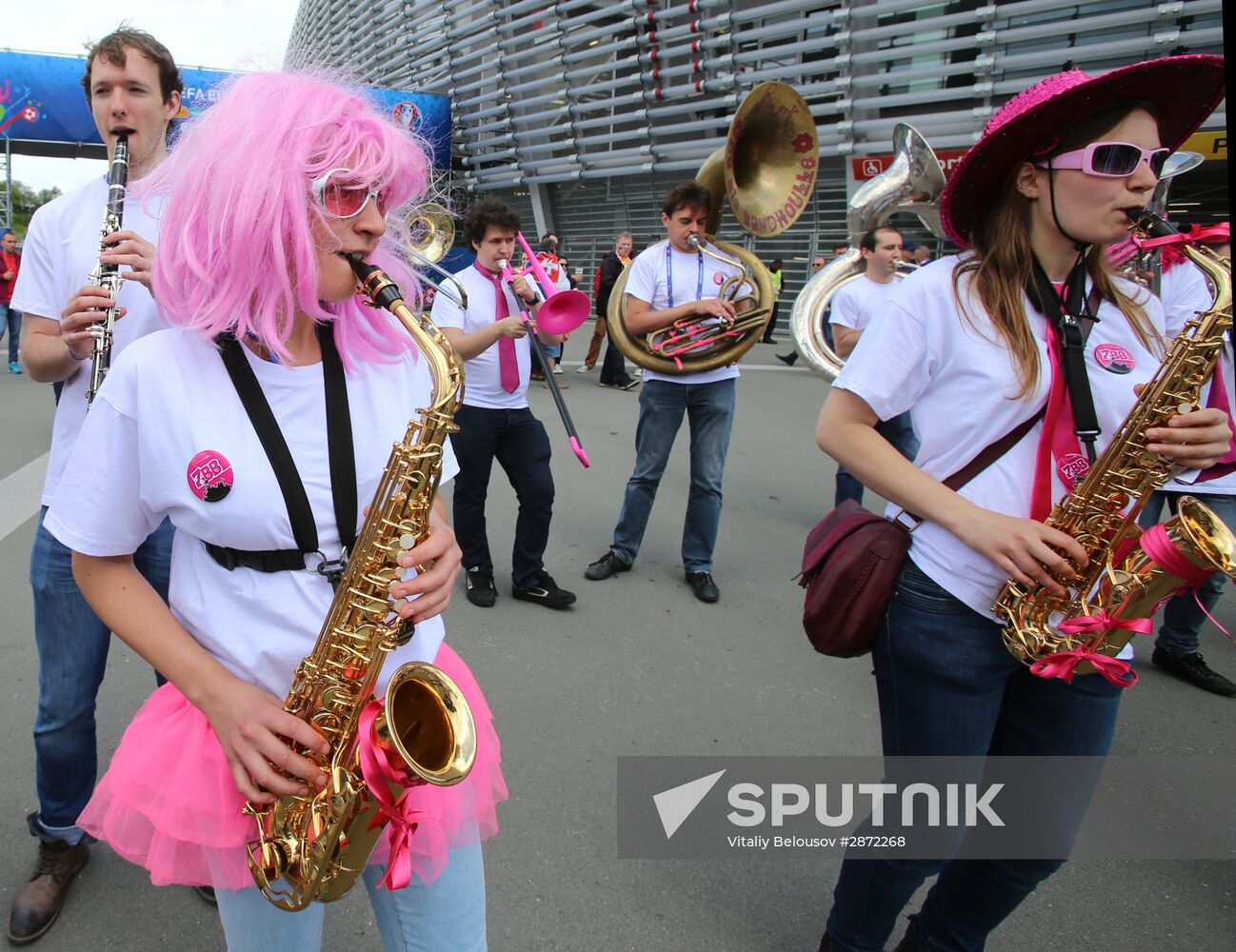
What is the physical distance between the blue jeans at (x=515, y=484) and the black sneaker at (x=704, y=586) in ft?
2.76

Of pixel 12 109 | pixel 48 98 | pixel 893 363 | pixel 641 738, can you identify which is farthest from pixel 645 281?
pixel 12 109

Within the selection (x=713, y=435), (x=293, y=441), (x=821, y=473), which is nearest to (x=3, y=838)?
(x=293, y=441)

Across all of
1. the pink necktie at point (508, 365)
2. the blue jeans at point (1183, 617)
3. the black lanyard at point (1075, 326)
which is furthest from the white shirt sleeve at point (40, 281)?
the blue jeans at point (1183, 617)

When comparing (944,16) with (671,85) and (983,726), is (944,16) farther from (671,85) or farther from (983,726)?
(983,726)

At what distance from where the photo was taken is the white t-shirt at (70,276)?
1957mm

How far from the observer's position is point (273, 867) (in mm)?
1238

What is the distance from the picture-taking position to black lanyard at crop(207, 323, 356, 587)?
129 centimetres

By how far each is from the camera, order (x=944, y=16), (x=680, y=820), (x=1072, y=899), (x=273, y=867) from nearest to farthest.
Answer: (x=273, y=867) → (x=1072, y=899) → (x=680, y=820) → (x=944, y=16)

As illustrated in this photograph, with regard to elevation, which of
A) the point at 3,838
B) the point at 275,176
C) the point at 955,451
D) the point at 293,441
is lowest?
the point at 3,838

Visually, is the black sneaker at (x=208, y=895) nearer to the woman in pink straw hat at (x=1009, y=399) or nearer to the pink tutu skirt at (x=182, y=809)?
the pink tutu skirt at (x=182, y=809)

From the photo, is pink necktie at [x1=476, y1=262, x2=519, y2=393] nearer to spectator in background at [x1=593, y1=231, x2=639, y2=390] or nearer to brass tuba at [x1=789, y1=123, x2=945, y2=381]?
brass tuba at [x1=789, y1=123, x2=945, y2=381]

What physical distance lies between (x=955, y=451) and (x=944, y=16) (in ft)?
42.9

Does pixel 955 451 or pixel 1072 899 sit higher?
pixel 955 451

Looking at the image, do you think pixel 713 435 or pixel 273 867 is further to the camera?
pixel 713 435
